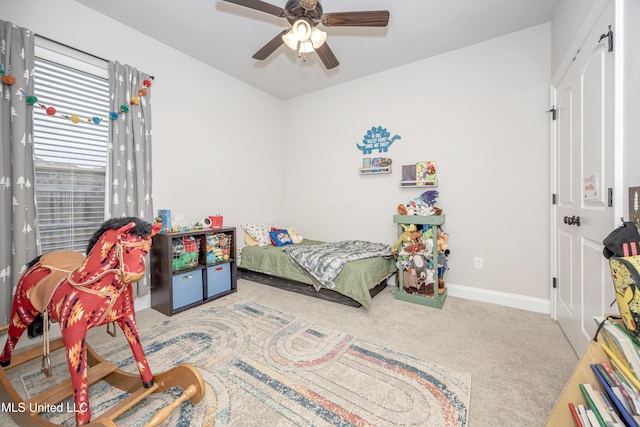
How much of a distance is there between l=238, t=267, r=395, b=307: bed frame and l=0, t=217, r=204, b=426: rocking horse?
5.18 ft

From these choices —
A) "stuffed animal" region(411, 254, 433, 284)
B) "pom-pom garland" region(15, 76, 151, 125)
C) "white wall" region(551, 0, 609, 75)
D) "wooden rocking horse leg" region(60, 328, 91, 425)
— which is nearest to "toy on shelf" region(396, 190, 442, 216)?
"stuffed animal" region(411, 254, 433, 284)

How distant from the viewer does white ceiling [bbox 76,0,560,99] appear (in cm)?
215

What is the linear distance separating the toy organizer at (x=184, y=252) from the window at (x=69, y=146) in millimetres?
673

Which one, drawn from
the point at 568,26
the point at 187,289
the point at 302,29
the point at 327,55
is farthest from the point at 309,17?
the point at 187,289

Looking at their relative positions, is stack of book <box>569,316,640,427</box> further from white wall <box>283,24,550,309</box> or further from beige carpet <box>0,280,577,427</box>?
white wall <box>283,24,550,309</box>

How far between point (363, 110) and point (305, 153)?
1.10m

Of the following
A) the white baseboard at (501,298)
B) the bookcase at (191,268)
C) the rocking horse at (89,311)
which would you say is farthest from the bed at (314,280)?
the rocking horse at (89,311)

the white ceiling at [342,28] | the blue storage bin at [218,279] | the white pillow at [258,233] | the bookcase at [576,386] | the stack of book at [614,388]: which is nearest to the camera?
the stack of book at [614,388]

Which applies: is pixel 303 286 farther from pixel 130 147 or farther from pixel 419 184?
pixel 130 147

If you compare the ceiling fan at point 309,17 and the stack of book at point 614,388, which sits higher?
the ceiling fan at point 309,17

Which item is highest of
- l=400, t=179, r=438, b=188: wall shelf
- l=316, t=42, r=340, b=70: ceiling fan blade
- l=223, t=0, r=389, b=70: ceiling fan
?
l=316, t=42, r=340, b=70: ceiling fan blade

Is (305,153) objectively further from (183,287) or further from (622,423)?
(622,423)

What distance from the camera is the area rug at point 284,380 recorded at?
123 centimetres

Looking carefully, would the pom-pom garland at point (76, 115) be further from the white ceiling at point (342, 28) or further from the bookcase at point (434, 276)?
the bookcase at point (434, 276)
